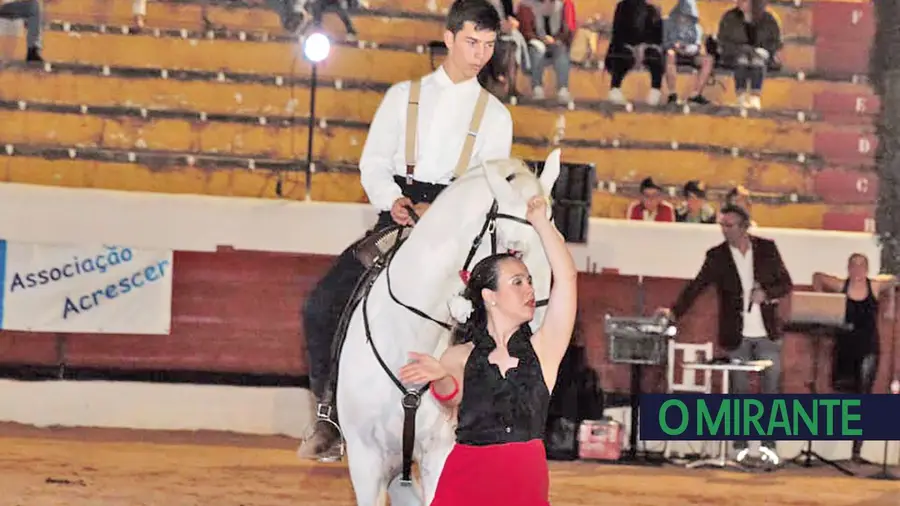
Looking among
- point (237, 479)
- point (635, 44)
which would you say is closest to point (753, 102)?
point (635, 44)

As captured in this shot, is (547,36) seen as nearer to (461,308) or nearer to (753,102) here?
(753,102)

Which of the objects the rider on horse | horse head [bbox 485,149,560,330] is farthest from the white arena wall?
horse head [bbox 485,149,560,330]

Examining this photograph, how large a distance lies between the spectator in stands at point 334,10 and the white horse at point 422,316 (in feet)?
25.0

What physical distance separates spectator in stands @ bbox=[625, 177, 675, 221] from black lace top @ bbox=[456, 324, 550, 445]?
7.38 metres

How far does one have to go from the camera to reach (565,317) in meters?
4.16

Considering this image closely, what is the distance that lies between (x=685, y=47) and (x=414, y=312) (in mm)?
8118

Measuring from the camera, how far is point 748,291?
10.5m

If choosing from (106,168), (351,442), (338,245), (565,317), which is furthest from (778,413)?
(565,317)

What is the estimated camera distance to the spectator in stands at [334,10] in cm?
1266

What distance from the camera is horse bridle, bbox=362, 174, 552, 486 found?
15.3 ft

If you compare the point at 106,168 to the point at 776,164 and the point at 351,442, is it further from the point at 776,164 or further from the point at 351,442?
the point at 351,442

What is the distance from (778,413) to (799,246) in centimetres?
115

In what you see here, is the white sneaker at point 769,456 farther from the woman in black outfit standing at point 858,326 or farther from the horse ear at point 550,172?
the horse ear at point 550,172

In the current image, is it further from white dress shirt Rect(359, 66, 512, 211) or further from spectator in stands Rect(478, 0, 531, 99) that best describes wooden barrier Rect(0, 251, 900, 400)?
white dress shirt Rect(359, 66, 512, 211)
